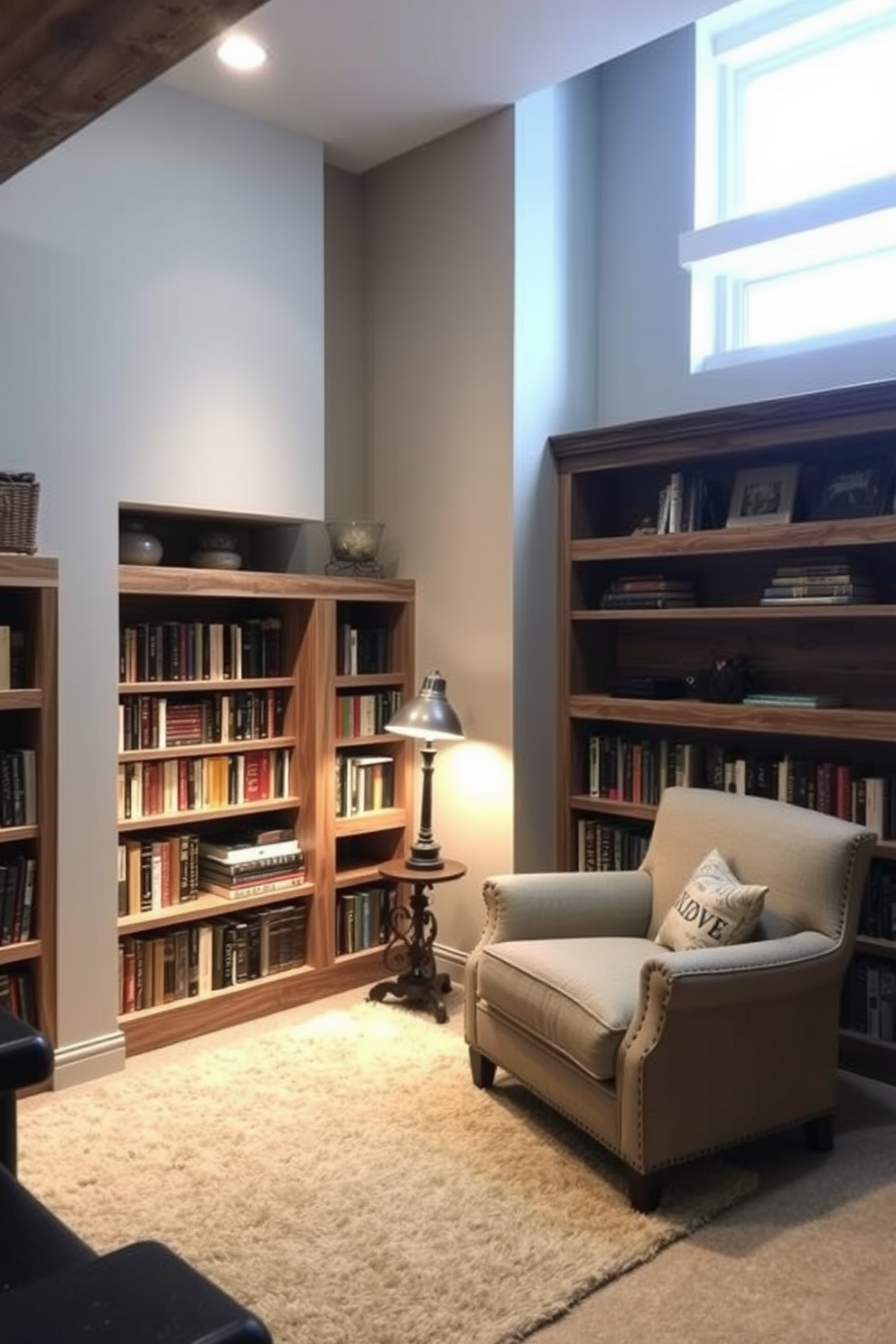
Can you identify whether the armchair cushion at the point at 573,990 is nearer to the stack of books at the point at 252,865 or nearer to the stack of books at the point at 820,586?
the stack of books at the point at 252,865

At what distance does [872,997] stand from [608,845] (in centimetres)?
98

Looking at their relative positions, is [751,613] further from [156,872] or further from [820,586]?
[156,872]

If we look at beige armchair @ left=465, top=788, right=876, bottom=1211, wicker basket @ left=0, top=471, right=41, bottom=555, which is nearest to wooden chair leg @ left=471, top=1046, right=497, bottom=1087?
beige armchair @ left=465, top=788, right=876, bottom=1211

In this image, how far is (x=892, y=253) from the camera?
335 cm

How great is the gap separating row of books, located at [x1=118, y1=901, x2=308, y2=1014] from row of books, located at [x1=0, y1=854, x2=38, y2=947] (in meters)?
0.37

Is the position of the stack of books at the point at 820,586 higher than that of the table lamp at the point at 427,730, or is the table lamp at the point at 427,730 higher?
the stack of books at the point at 820,586

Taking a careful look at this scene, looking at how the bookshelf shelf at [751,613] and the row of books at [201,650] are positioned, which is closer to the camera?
the bookshelf shelf at [751,613]

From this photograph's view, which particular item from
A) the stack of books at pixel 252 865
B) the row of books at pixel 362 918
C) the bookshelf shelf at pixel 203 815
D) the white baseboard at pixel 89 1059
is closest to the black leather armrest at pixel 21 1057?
the white baseboard at pixel 89 1059

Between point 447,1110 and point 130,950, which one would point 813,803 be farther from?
point 130,950

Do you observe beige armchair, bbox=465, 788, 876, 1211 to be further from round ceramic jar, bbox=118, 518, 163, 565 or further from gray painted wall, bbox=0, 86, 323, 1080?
round ceramic jar, bbox=118, 518, 163, 565

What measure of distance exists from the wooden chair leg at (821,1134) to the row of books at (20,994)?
2129 millimetres

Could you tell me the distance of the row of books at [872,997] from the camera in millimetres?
3123

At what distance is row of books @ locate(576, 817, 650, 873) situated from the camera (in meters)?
3.68

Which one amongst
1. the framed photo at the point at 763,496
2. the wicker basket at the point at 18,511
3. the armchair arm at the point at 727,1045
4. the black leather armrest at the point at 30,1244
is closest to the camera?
the black leather armrest at the point at 30,1244
